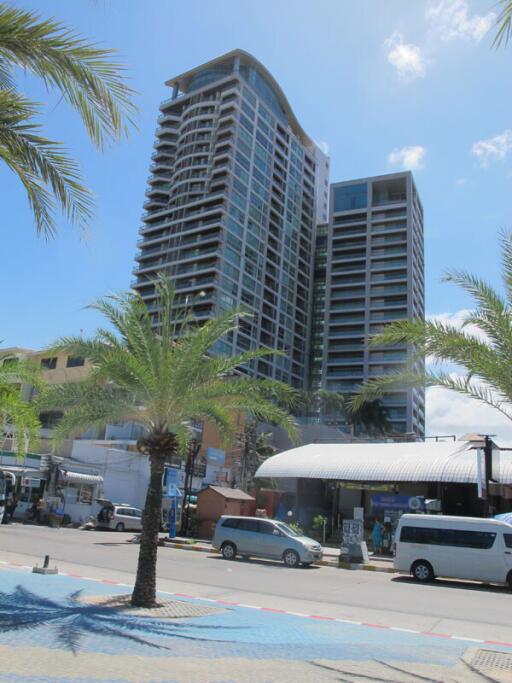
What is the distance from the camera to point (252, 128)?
11169 centimetres

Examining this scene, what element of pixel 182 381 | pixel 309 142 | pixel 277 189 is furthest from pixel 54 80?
→ pixel 309 142

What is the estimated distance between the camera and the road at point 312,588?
11.6 metres

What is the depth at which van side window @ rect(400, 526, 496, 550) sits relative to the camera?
18.3m

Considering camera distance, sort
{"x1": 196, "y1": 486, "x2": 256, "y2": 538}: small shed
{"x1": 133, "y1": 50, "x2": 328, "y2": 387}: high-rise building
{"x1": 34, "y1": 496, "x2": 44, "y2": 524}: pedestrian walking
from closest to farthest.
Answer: {"x1": 196, "y1": 486, "x2": 256, "y2": 538}: small shed, {"x1": 34, "y1": 496, "x2": 44, "y2": 524}: pedestrian walking, {"x1": 133, "y1": 50, "x2": 328, "y2": 387}: high-rise building

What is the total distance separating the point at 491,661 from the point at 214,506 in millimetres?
24667

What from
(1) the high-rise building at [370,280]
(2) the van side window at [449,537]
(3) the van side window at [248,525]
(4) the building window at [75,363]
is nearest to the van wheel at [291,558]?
(3) the van side window at [248,525]

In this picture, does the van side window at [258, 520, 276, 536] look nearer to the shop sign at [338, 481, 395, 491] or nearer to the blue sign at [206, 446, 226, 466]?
the shop sign at [338, 481, 395, 491]

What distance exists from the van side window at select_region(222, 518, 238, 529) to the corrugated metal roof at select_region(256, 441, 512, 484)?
10983mm

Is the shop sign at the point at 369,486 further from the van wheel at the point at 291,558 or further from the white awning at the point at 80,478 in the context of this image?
the white awning at the point at 80,478

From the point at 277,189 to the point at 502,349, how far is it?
113125 millimetres

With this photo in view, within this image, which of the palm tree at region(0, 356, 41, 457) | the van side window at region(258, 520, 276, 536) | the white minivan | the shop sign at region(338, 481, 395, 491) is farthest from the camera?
the shop sign at region(338, 481, 395, 491)

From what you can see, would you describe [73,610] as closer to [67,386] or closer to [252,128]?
[67,386]

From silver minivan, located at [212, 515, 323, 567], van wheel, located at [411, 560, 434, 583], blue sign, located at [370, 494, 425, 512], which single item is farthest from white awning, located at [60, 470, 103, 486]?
van wheel, located at [411, 560, 434, 583]

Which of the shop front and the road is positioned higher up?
the shop front
